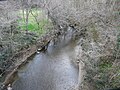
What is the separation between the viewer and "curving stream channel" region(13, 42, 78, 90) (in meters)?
21.3

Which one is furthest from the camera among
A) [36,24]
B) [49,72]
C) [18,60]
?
[36,24]

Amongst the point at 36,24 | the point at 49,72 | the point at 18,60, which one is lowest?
the point at 49,72

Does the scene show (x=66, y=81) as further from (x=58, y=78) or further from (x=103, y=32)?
(x=103, y=32)

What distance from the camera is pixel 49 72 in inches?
949

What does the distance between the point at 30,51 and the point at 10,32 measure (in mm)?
4511

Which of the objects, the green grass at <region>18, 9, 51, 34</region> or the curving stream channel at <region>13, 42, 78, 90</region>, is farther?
the green grass at <region>18, 9, 51, 34</region>

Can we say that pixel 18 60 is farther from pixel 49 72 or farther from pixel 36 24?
pixel 36 24

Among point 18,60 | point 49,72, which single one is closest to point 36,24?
point 18,60

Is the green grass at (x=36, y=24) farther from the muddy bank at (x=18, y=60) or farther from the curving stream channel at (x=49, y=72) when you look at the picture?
the curving stream channel at (x=49, y=72)

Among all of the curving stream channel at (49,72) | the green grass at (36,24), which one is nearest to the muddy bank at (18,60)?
the curving stream channel at (49,72)

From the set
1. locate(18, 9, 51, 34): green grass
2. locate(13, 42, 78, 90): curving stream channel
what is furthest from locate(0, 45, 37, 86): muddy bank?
locate(18, 9, 51, 34): green grass

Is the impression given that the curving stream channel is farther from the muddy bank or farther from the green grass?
the green grass

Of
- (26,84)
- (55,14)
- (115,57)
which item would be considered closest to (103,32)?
(115,57)

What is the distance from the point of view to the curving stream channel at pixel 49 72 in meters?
21.3
